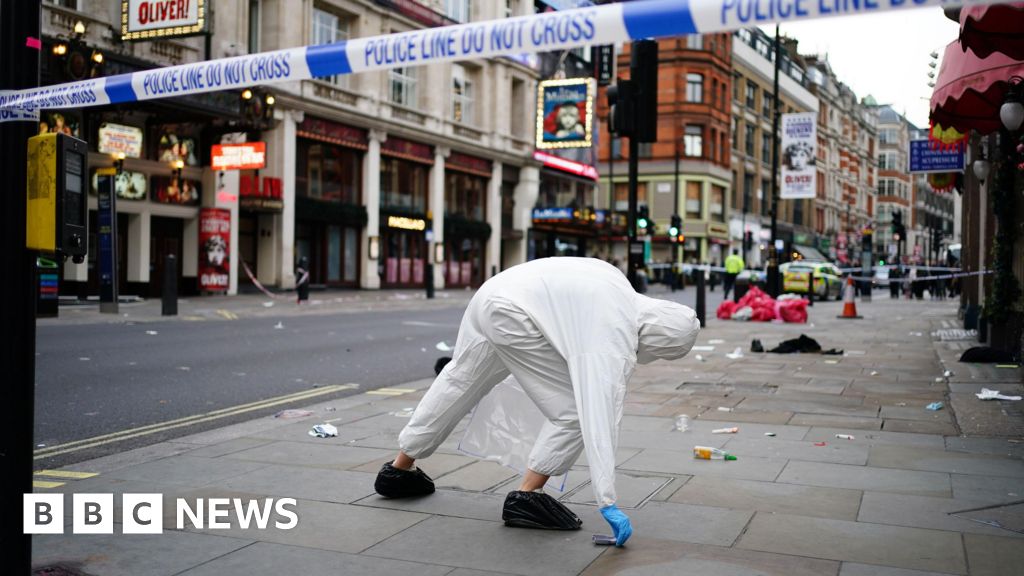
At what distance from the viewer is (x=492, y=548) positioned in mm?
4004

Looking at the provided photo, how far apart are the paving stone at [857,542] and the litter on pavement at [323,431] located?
3305 millimetres

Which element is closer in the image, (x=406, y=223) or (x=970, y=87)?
(x=970, y=87)

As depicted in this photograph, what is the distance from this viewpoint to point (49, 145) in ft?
10.2

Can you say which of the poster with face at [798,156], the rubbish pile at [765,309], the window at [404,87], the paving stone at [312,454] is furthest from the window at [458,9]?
the paving stone at [312,454]

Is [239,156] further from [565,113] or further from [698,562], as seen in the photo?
[698,562]

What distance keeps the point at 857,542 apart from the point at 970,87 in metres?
Answer: 5.30

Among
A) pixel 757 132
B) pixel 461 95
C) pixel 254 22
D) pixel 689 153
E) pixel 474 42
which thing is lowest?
pixel 474 42

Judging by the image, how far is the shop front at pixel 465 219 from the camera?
43031 mm

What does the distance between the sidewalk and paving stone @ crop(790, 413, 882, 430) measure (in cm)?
2

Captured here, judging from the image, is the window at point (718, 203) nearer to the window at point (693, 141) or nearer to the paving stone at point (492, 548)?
the window at point (693, 141)

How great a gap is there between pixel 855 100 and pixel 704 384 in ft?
297

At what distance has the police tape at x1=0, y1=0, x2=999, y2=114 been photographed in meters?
2.83

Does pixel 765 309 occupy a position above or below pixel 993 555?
above

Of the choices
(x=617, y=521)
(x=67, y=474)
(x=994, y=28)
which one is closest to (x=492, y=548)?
(x=617, y=521)
